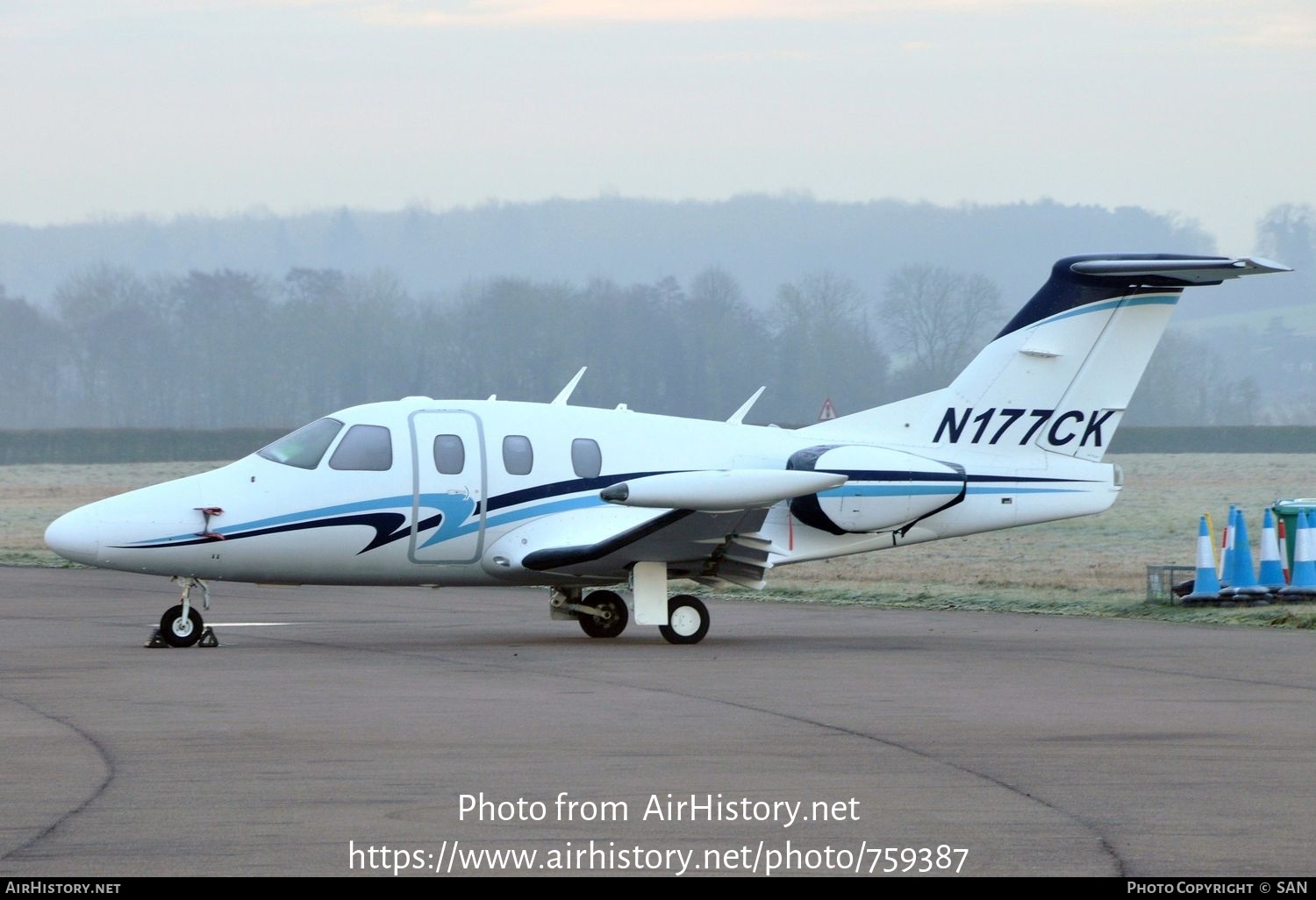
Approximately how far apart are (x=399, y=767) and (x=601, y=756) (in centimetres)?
114

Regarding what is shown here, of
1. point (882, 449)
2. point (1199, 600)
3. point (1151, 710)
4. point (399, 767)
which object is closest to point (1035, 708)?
point (1151, 710)

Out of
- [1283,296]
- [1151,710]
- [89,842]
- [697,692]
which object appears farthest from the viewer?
[1283,296]

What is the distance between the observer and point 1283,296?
15012cm

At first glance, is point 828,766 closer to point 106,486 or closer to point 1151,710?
point 1151,710

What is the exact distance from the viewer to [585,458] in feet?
62.3

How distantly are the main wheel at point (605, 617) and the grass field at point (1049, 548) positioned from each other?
538cm

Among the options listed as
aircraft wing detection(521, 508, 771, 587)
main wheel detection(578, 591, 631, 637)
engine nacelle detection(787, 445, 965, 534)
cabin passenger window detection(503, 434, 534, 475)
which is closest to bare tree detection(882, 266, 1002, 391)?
engine nacelle detection(787, 445, 965, 534)

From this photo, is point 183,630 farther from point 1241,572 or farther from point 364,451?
point 1241,572

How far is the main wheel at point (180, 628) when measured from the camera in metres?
17.6

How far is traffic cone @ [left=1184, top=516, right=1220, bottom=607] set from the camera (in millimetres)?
21375

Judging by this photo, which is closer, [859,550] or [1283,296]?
[859,550]

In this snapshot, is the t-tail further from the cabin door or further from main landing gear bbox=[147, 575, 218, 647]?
main landing gear bbox=[147, 575, 218, 647]

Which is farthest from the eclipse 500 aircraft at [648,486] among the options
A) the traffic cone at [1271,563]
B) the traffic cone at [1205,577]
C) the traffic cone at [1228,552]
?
the traffic cone at [1271,563]

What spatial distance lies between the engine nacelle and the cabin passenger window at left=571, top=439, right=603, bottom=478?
1940mm
